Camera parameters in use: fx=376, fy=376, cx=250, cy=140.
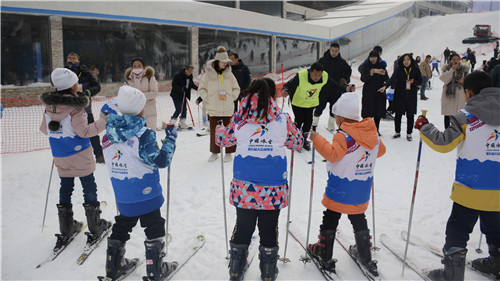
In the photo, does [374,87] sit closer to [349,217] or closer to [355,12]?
[349,217]

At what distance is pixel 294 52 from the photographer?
2578 centimetres

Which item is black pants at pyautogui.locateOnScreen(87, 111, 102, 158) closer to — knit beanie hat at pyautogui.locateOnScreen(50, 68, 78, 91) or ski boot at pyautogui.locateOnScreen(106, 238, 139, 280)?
knit beanie hat at pyautogui.locateOnScreen(50, 68, 78, 91)

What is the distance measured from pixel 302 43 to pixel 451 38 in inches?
652

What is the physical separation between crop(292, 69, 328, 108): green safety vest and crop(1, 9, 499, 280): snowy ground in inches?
38.0

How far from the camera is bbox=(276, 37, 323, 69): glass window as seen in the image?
24.2m

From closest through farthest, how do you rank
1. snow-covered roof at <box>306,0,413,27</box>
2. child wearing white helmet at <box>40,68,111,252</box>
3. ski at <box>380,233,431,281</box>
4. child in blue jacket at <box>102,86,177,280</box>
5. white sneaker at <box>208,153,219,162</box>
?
child in blue jacket at <box>102,86,177,280</box> < ski at <box>380,233,431,281</box> < child wearing white helmet at <box>40,68,111,252</box> < white sneaker at <box>208,153,219,162</box> < snow-covered roof at <box>306,0,413,27</box>

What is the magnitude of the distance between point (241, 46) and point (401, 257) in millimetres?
18878

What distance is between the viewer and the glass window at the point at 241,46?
1905cm

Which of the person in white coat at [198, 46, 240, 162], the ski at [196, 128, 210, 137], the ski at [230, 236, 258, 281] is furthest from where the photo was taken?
the ski at [196, 128, 210, 137]

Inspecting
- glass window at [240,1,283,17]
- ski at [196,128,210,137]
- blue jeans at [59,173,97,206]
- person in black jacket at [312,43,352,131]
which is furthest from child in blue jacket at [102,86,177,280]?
glass window at [240,1,283,17]

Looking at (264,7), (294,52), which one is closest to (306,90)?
(294,52)

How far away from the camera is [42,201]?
4.91 m

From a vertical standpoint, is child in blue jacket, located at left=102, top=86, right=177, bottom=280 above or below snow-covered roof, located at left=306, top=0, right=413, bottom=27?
below

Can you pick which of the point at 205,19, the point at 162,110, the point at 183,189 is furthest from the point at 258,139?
the point at 205,19
